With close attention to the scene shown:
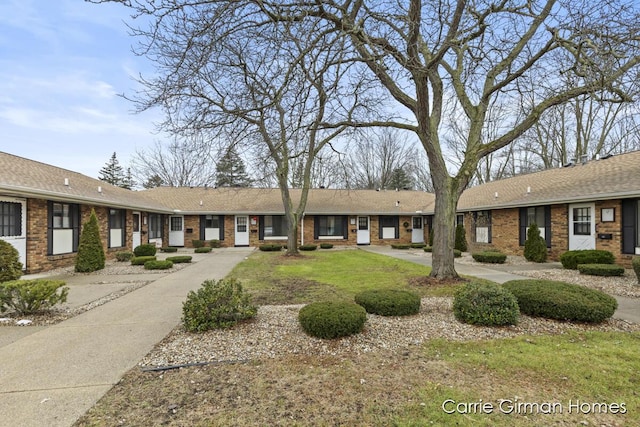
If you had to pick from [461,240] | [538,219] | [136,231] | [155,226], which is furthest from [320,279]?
[155,226]

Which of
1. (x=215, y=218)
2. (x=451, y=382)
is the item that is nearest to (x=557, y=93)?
(x=451, y=382)

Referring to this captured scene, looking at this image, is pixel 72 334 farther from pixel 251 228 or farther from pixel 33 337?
pixel 251 228

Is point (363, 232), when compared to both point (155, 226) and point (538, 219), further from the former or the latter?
point (155, 226)

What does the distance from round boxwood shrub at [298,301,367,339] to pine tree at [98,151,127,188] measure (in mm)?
43019

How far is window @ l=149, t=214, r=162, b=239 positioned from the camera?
18720 millimetres

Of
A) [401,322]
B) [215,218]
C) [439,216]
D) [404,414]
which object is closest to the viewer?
[404,414]

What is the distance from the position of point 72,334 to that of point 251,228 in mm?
16477

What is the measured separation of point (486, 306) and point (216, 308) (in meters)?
4.08

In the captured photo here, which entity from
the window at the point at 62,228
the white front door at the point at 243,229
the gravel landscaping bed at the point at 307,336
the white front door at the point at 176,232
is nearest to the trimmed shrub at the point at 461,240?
the gravel landscaping bed at the point at 307,336

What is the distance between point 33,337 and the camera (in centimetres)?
454

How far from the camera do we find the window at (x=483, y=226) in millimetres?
16969

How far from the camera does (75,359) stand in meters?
3.76

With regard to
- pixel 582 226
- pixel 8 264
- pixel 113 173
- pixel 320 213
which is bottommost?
pixel 8 264

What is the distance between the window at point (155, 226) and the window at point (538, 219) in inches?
773
